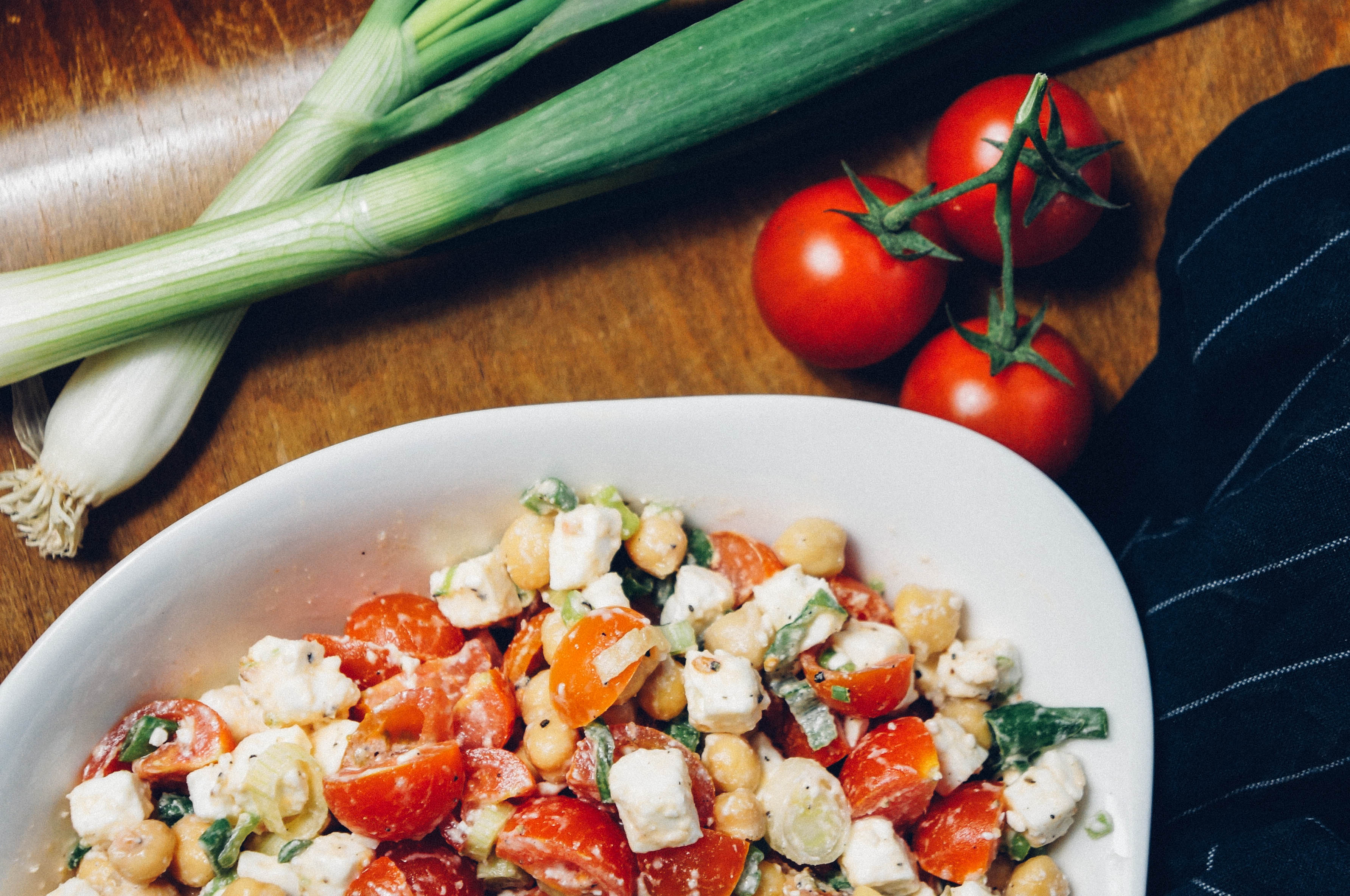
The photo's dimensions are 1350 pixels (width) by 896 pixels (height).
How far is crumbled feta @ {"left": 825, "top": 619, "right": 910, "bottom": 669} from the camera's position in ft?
4.45

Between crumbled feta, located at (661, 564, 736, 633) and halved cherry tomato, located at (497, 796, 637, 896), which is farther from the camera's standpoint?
crumbled feta, located at (661, 564, 736, 633)

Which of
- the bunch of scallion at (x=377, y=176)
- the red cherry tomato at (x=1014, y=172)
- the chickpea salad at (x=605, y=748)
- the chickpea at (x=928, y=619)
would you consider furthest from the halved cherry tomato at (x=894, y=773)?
the bunch of scallion at (x=377, y=176)

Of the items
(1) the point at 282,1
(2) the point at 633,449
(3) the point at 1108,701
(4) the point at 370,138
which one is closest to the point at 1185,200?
(3) the point at 1108,701

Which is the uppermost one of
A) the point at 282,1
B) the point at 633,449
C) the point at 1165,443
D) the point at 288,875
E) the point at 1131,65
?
the point at 282,1

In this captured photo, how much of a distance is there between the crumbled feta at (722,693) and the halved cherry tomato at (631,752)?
51mm

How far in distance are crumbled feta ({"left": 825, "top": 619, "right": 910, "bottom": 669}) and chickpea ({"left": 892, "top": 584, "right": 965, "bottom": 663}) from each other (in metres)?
0.02

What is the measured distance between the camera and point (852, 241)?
1510mm

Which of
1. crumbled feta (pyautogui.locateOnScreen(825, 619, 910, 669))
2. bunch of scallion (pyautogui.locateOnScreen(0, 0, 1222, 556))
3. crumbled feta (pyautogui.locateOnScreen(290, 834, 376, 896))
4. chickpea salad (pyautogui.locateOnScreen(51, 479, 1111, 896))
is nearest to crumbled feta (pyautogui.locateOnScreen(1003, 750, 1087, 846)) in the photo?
chickpea salad (pyautogui.locateOnScreen(51, 479, 1111, 896))

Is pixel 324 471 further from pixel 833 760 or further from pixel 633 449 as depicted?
pixel 833 760

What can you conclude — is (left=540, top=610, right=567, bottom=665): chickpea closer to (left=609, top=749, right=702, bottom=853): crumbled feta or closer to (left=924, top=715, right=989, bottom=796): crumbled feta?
(left=609, top=749, right=702, bottom=853): crumbled feta

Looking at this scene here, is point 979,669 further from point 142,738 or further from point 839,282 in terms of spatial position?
point 142,738

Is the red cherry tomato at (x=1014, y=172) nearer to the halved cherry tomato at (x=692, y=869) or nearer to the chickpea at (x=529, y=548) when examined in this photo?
the chickpea at (x=529, y=548)

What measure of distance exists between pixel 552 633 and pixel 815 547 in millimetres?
402

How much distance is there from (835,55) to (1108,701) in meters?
1.02
